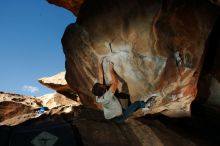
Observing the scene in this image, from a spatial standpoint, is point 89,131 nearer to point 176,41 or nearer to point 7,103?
point 176,41

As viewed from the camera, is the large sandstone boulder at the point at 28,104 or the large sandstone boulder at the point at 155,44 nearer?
the large sandstone boulder at the point at 155,44

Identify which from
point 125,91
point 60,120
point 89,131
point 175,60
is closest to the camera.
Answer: point 89,131

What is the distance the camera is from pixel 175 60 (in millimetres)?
8305

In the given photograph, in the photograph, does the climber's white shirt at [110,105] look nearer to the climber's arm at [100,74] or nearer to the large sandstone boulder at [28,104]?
the climber's arm at [100,74]

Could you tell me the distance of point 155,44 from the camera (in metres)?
8.44

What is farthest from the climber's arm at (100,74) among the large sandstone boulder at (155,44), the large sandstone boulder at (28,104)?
the large sandstone boulder at (28,104)

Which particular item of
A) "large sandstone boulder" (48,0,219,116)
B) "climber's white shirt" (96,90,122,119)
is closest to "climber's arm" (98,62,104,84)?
"large sandstone boulder" (48,0,219,116)

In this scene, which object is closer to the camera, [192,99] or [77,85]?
[192,99]

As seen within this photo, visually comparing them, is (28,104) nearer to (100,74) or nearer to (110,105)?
(100,74)

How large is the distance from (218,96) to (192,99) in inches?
37.8

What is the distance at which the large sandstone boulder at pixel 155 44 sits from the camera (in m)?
8.26

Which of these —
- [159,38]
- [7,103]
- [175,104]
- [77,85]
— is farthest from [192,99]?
[7,103]

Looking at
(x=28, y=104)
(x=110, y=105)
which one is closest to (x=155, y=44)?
(x=110, y=105)

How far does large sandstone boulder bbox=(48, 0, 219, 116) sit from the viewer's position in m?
8.26
